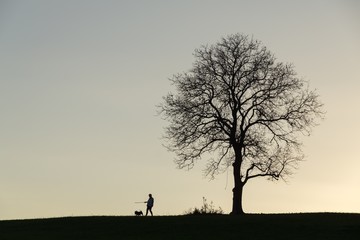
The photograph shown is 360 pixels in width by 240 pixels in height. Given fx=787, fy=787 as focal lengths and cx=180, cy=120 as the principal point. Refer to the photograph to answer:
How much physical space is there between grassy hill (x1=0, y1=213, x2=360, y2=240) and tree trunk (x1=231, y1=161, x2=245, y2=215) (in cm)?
620

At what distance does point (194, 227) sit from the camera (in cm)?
4872

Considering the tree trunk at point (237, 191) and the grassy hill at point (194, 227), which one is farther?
the tree trunk at point (237, 191)

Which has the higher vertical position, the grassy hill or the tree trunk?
the tree trunk

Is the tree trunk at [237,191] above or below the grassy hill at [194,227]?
above

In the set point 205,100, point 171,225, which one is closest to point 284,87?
point 205,100

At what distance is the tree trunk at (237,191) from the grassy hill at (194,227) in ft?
20.4

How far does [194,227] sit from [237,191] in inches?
538

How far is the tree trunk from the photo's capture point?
201 ft

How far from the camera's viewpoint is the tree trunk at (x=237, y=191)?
61281 millimetres

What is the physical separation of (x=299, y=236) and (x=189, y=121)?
21048mm

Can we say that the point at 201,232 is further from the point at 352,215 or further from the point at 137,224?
the point at 352,215

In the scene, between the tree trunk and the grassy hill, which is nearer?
the grassy hill

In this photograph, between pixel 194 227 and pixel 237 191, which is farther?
pixel 237 191

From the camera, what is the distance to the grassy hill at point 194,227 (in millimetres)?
45156
